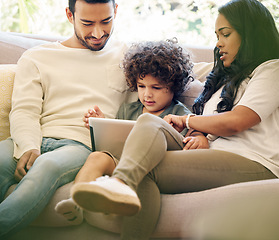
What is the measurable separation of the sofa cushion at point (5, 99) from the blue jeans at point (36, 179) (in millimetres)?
128

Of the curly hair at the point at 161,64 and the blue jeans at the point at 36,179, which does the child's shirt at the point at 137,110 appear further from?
the blue jeans at the point at 36,179

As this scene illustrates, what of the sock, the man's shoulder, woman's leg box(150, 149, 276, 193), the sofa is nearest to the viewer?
the sofa

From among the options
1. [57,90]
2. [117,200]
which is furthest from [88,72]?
[117,200]

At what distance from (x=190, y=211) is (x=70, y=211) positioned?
392 mm

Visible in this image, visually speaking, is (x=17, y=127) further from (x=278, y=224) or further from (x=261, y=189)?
(x=278, y=224)

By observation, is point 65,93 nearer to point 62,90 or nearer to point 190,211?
point 62,90

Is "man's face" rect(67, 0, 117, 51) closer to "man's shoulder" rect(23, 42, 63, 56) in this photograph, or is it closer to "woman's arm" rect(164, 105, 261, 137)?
"man's shoulder" rect(23, 42, 63, 56)

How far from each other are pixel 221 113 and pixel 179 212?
41cm

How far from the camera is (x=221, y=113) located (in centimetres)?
138

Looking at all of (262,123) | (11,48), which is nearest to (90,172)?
(262,123)

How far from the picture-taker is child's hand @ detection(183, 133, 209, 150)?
141 centimetres

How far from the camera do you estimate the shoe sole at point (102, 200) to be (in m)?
0.93

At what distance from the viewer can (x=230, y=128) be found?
4.40 ft

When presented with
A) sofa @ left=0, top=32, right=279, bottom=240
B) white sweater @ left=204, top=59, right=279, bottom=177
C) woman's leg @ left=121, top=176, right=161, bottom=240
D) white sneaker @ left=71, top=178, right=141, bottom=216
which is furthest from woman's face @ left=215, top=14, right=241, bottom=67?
white sneaker @ left=71, top=178, right=141, bottom=216
